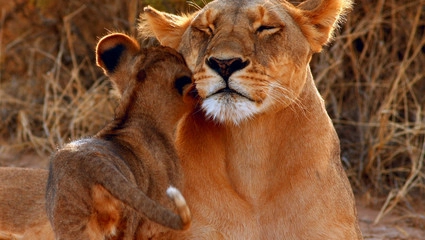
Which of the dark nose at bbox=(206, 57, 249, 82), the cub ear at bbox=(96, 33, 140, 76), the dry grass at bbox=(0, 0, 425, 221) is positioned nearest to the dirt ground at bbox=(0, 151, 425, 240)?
the dry grass at bbox=(0, 0, 425, 221)

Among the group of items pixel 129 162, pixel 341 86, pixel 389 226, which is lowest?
pixel 389 226

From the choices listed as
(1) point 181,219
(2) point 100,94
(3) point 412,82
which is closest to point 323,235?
(1) point 181,219

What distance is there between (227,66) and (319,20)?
741mm

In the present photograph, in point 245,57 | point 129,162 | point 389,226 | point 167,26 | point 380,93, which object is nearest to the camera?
point 129,162

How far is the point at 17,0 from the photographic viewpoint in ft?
27.5

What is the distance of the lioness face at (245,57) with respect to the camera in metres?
3.83

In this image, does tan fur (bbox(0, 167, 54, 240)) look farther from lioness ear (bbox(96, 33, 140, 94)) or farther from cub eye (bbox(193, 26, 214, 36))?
cub eye (bbox(193, 26, 214, 36))

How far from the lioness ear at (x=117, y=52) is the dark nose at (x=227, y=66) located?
65 cm

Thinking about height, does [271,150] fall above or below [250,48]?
below

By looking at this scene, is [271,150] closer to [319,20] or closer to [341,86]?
[319,20]

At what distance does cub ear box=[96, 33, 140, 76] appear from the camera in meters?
4.35

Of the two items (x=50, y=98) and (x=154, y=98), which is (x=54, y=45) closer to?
(x=50, y=98)

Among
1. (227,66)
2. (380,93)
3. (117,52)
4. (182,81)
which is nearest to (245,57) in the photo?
(227,66)

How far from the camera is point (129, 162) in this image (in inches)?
148
